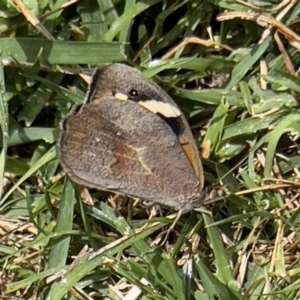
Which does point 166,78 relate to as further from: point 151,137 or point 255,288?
point 255,288

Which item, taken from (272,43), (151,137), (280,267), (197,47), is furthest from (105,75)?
(280,267)

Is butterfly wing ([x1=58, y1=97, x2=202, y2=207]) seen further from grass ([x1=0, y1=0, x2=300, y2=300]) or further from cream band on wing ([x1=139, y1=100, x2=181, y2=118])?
grass ([x1=0, y1=0, x2=300, y2=300])

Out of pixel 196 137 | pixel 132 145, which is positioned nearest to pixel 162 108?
pixel 132 145

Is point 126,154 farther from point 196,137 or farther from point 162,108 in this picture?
point 196,137

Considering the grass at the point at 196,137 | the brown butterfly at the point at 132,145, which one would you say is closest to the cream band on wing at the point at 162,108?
the brown butterfly at the point at 132,145

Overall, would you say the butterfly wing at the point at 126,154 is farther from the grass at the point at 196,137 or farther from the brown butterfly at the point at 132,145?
the grass at the point at 196,137

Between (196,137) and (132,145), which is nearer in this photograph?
(132,145)
